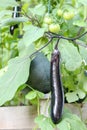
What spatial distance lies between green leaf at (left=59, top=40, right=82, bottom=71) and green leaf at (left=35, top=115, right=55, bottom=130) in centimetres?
12

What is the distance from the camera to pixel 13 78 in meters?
0.73

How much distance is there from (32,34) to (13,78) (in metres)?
0.10

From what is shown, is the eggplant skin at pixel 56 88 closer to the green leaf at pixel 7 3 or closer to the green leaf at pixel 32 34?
the green leaf at pixel 32 34

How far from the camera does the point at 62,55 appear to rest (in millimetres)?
751

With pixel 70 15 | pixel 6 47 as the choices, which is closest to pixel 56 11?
pixel 70 15

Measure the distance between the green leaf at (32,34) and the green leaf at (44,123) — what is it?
177 mm

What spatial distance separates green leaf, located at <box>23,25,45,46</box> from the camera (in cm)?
69

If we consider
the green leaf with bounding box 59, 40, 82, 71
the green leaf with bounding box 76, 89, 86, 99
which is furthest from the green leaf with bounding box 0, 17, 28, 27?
the green leaf with bounding box 76, 89, 86, 99

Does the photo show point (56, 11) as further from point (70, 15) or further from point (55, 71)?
point (55, 71)

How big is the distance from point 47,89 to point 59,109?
0.14m

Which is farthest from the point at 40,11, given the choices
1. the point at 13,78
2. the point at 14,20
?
the point at 13,78

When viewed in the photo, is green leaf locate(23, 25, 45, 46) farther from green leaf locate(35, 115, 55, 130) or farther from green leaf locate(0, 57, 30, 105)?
green leaf locate(35, 115, 55, 130)

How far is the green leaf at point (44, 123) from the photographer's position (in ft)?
2.40

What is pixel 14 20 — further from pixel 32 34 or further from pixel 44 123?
pixel 44 123
